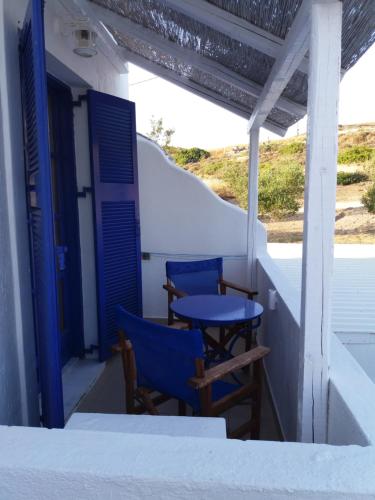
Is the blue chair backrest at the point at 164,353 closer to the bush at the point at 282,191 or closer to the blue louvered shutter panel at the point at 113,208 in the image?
the blue louvered shutter panel at the point at 113,208

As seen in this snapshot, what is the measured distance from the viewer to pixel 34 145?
1681mm

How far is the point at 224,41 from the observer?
241 centimetres

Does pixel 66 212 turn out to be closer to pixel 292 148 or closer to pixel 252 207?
pixel 252 207

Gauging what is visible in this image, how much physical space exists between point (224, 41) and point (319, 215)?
5.02 feet

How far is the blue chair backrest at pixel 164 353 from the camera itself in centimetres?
192

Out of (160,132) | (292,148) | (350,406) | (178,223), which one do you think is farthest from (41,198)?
(292,148)

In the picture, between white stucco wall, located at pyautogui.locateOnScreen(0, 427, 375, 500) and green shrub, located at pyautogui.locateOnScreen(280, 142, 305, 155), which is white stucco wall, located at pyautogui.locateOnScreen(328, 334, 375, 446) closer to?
white stucco wall, located at pyautogui.locateOnScreen(0, 427, 375, 500)

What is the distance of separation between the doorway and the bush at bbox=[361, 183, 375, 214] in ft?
44.3

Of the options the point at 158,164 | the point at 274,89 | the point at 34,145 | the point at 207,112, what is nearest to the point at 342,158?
the point at 207,112

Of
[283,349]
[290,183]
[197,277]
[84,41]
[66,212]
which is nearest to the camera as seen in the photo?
[283,349]

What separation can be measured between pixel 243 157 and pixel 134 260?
1799 centimetres

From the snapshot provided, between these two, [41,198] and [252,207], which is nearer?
[41,198]

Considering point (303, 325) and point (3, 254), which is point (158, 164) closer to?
point (3, 254)

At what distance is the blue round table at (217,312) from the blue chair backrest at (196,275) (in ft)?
2.03
